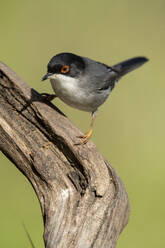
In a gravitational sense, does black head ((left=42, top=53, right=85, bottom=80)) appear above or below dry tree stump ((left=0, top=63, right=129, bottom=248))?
above

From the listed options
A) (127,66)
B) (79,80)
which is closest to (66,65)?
(79,80)

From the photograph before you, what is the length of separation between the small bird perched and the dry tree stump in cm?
27

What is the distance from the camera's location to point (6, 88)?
4.14 m

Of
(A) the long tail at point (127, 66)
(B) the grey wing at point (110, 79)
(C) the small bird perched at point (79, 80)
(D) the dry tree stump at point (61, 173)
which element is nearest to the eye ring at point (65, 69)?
(C) the small bird perched at point (79, 80)

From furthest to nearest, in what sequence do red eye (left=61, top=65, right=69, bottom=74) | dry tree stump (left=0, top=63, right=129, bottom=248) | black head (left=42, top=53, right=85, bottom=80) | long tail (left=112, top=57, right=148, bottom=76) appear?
1. long tail (left=112, top=57, right=148, bottom=76)
2. red eye (left=61, top=65, right=69, bottom=74)
3. black head (left=42, top=53, right=85, bottom=80)
4. dry tree stump (left=0, top=63, right=129, bottom=248)

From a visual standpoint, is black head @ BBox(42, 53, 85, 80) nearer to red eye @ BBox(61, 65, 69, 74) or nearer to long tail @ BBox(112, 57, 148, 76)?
red eye @ BBox(61, 65, 69, 74)

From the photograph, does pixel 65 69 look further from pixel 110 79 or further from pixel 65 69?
pixel 110 79

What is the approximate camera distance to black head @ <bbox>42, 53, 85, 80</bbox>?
444 centimetres

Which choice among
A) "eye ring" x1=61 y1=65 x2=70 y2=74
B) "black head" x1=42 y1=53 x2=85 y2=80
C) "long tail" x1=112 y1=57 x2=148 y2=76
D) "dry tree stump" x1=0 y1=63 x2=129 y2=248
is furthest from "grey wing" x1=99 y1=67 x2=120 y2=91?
"dry tree stump" x1=0 y1=63 x2=129 y2=248

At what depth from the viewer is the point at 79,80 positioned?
16.2 feet

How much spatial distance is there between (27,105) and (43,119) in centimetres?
25

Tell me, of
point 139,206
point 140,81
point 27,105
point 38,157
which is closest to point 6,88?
point 27,105

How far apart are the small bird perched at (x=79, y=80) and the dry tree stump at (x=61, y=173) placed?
0.88 feet

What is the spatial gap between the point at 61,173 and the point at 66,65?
4.32 feet
